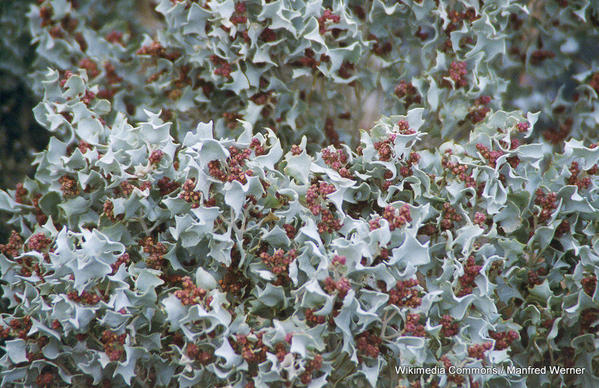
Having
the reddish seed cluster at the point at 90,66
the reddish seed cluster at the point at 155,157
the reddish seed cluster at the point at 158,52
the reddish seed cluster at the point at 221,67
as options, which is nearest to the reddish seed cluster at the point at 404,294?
the reddish seed cluster at the point at 155,157

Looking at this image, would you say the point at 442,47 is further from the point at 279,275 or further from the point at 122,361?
the point at 122,361

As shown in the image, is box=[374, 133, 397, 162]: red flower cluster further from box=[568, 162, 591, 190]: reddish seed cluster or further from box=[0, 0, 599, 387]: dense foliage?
box=[568, 162, 591, 190]: reddish seed cluster

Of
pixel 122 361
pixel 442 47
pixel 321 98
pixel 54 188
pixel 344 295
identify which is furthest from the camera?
pixel 321 98

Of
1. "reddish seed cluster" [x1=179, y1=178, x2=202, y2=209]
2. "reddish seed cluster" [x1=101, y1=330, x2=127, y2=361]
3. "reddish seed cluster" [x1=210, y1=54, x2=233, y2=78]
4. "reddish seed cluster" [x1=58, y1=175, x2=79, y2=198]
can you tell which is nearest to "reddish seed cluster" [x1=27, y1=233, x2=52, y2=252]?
"reddish seed cluster" [x1=58, y1=175, x2=79, y2=198]

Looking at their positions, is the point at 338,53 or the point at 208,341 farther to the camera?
the point at 338,53

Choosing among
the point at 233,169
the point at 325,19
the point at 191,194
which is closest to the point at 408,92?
the point at 325,19

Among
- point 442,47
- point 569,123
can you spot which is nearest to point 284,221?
point 442,47

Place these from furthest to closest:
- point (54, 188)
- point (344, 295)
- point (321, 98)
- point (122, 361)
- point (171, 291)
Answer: point (321, 98), point (54, 188), point (171, 291), point (122, 361), point (344, 295)

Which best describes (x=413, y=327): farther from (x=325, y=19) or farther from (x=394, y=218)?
(x=325, y=19)
